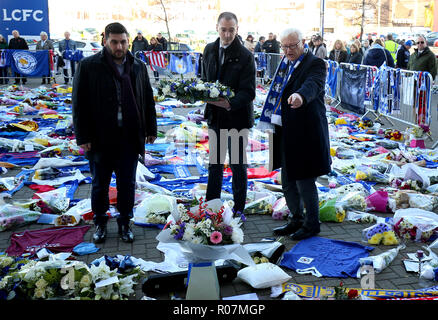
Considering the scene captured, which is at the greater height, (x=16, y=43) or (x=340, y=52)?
(x=16, y=43)

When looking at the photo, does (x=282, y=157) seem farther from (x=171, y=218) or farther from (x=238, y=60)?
(x=171, y=218)

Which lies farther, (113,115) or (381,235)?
(381,235)

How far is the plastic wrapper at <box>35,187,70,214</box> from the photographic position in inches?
229

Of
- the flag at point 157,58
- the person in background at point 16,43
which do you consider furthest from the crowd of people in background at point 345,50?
the flag at point 157,58

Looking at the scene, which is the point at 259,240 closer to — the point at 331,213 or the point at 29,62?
the point at 331,213

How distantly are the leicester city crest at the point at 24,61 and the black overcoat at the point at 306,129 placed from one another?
16057 mm

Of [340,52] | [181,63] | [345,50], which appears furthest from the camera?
[181,63]

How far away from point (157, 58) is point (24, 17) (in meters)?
6.56

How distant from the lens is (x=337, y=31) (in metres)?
49.1

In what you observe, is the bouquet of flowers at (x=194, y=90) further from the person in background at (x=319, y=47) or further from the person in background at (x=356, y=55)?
the person in background at (x=319, y=47)

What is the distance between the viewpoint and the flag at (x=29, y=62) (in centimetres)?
1812

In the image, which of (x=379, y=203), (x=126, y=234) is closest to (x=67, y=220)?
(x=126, y=234)

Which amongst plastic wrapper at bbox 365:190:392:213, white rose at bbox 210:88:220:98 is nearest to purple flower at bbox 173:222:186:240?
white rose at bbox 210:88:220:98

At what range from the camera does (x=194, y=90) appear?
4719 mm
